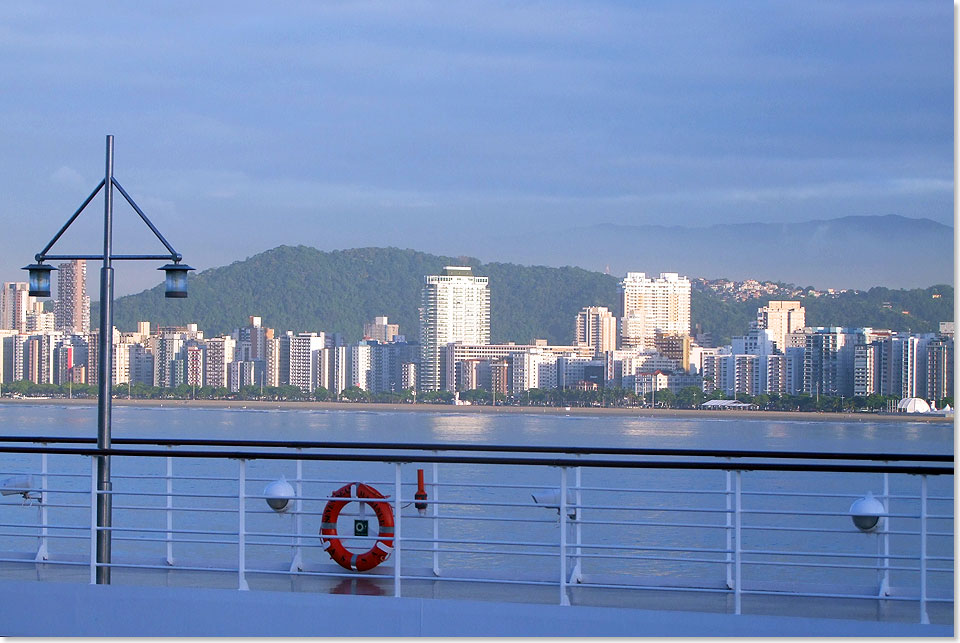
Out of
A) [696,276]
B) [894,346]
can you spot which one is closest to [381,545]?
[894,346]

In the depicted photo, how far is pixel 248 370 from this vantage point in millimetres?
62969

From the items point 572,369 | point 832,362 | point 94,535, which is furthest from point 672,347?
point 94,535

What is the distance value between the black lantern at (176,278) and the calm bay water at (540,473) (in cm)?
91

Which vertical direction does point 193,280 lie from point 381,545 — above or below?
above

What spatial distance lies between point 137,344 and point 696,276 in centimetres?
3448

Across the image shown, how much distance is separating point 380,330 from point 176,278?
62587mm

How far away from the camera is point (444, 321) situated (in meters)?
66.5

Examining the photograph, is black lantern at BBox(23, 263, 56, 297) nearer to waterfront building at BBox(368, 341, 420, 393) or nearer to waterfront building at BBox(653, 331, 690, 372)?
→ waterfront building at BBox(653, 331, 690, 372)

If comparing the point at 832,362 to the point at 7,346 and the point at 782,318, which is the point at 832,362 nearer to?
the point at 782,318

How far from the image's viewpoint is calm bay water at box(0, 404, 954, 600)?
18781 mm

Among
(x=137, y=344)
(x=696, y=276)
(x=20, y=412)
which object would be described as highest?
(x=696, y=276)

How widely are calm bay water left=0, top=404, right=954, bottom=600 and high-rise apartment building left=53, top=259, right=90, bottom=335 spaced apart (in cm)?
434

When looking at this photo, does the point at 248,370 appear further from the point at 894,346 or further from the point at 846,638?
the point at 846,638

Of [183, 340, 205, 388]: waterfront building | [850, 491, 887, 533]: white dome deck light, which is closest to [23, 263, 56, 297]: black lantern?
[850, 491, 887, 533]: white dome deck light
